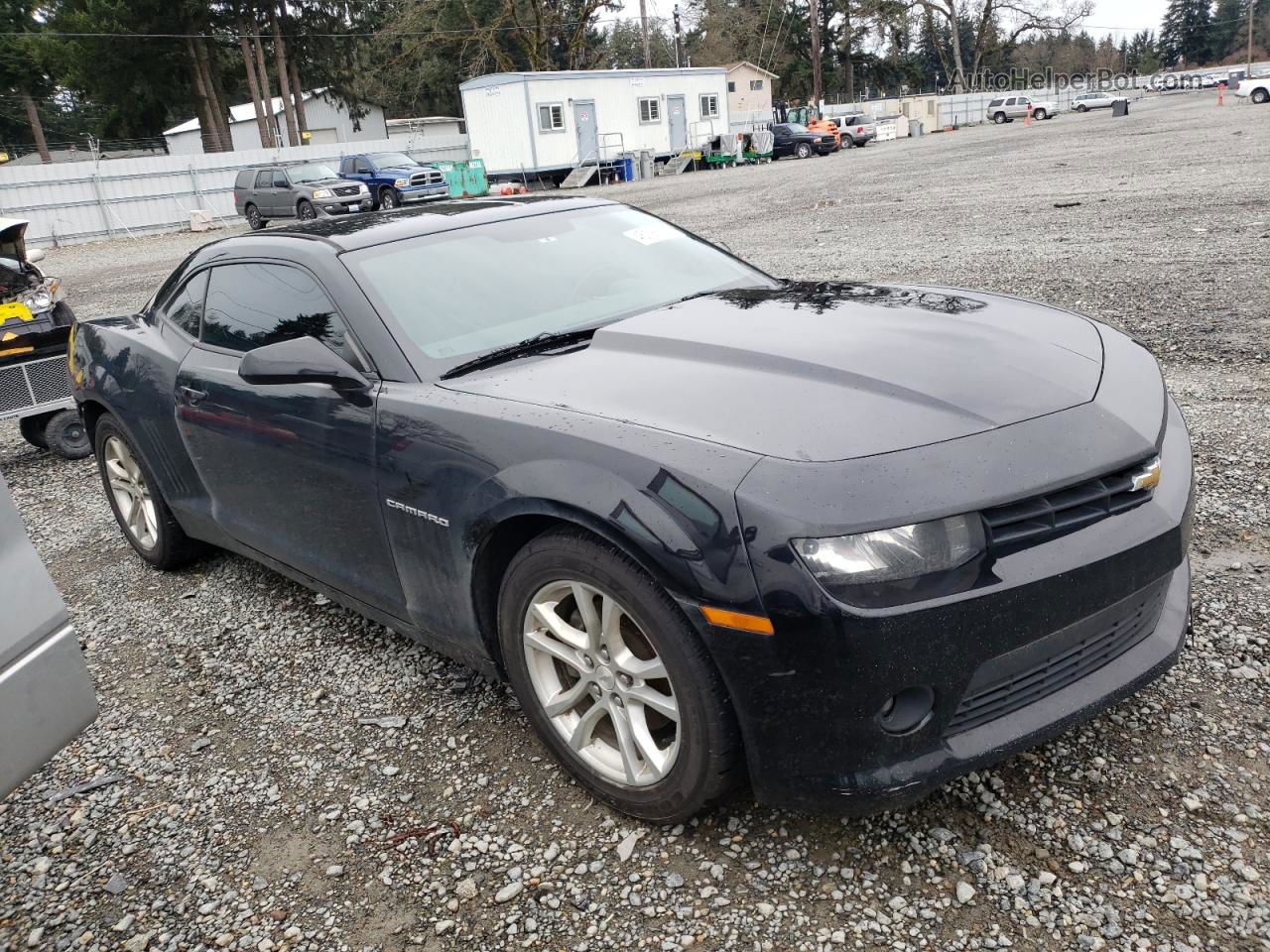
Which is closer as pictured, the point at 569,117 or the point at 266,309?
the point at 266,309

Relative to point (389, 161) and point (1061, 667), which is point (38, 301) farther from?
point (389, 161)

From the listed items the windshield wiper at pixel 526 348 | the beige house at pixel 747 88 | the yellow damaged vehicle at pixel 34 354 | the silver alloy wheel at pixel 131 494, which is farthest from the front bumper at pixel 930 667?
the beige house at pixel 747 88

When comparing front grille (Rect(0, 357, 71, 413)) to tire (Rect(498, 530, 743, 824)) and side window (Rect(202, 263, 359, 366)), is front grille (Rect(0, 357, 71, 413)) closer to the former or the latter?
side window (Rect(202, 263, 359, 366))

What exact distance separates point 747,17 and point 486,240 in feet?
265

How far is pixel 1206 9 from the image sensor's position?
378 ft

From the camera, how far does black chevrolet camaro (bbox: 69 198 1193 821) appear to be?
2.06m

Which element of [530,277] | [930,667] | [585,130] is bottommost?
[930,667]

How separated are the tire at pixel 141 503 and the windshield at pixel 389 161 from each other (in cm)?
2655

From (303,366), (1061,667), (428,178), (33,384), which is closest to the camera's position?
(1061,667)

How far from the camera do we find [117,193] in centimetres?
3128

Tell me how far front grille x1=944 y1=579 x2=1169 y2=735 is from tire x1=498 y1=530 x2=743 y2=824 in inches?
21.4

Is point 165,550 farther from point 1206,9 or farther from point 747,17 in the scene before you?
point 1206,9

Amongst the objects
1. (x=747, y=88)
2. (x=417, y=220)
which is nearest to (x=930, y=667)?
(x=417, y=220)

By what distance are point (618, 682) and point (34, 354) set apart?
623 centimetres
